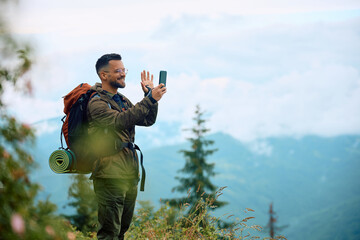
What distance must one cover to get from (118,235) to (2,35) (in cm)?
291

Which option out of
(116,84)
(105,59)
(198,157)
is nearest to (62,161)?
(116,84)

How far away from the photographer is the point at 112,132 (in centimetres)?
412

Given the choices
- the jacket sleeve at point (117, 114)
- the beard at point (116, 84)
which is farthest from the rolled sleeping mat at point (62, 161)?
the beard at point (116, 84)

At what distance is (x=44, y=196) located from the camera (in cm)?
185

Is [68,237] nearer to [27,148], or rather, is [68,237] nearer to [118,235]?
[27,148]

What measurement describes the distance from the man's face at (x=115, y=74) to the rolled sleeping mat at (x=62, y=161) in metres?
Result: 0.92

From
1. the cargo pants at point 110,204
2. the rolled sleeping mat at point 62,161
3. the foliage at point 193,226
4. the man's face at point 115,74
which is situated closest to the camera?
the rolled sleeping mat at point 62,161

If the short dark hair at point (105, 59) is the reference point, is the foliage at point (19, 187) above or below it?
below

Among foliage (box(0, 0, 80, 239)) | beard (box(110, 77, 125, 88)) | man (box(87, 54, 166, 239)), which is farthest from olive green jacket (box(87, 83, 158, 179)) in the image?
foliage (box(0, 0, 80, 239))

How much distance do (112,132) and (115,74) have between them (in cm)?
68

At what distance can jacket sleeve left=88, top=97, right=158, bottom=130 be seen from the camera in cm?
396

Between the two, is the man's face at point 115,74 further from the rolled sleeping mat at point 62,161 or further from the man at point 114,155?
the rolled sleeping mat at point 62,161

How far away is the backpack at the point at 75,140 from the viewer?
12.9 feet

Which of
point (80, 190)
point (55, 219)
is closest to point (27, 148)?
point (55, 219)
